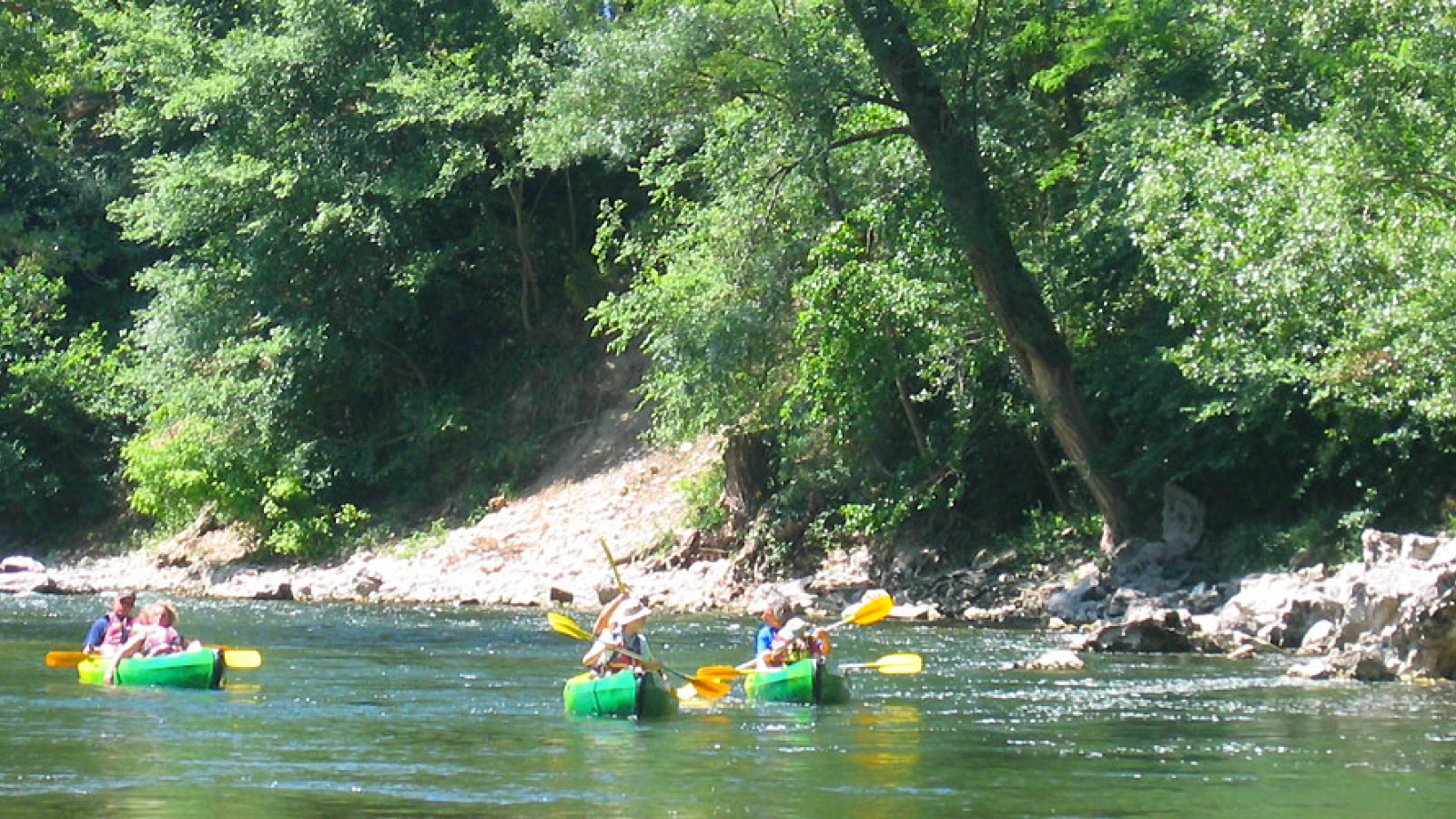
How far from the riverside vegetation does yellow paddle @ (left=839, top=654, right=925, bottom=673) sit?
526 centimetres

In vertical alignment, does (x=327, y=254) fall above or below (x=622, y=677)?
above

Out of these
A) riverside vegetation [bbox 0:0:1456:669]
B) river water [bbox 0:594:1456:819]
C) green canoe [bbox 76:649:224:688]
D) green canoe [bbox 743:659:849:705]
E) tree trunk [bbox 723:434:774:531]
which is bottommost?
river water [bbox 0:594:1456:819]

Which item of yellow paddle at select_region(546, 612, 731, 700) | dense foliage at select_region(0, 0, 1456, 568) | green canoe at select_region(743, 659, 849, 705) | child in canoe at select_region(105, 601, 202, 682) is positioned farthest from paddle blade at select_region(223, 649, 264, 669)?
dense foliage at select_region(0, 0, 1456, 568)

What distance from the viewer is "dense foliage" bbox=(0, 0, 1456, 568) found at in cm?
2028

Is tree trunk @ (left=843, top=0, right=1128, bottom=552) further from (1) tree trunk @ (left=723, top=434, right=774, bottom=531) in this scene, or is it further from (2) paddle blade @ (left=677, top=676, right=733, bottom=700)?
(2) paddle blade @ (left=677, top=676, right=733, bottom=700)

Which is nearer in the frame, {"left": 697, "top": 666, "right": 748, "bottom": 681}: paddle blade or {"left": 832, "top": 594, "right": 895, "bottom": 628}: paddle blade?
{"left": 697, "top": 666, "right": 748, "bottom": 681}: paddle blade

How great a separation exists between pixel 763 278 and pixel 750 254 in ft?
1.12

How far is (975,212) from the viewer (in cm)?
2336

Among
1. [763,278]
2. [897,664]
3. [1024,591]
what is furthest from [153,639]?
[1024,591]

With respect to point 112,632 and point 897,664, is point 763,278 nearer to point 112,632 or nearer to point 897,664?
point 897,664

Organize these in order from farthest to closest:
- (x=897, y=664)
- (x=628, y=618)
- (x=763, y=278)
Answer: (x=763, y=278), (x=897, y=664), (x=628, y=618)

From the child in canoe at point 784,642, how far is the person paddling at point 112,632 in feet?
18.8

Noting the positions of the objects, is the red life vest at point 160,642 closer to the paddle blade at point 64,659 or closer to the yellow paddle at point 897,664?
the paddle blade at point 64,659

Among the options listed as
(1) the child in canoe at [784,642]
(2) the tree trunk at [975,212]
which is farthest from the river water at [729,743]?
(2) the tree trunk at [975,212]
